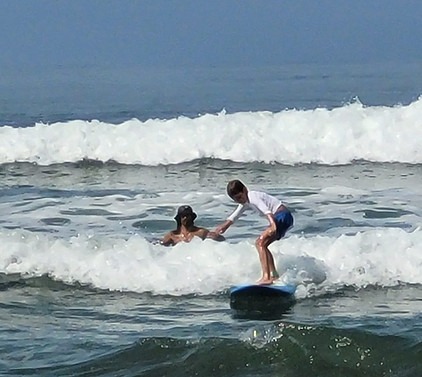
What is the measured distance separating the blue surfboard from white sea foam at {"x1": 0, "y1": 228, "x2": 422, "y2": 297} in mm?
261

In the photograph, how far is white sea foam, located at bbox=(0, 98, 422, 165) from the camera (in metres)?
23.4

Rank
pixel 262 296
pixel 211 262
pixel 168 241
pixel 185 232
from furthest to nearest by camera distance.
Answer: pixel 185 232, pixel 168 241, pixel 211 262, pixel 262 296

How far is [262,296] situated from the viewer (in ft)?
34.1

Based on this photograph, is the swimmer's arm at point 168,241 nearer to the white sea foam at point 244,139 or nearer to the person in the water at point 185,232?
the person in the water at point 185,232

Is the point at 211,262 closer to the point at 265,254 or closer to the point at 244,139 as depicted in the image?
the point at 265,254

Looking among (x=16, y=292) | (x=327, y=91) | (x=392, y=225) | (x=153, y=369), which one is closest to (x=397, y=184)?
(x=392, y=225)

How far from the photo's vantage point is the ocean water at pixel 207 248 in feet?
27.2

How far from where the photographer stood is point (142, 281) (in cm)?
1146

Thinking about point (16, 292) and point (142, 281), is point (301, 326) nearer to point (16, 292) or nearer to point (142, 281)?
point (142, 281)

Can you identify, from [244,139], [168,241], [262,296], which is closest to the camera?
[262,296]

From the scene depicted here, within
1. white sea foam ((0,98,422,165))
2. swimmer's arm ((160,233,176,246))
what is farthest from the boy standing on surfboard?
white sea foam ((0,98,422,165))

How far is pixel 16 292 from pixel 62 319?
1553 mm

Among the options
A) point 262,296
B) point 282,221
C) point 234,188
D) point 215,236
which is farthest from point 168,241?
point 262,296

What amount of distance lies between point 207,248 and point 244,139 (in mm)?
12854
